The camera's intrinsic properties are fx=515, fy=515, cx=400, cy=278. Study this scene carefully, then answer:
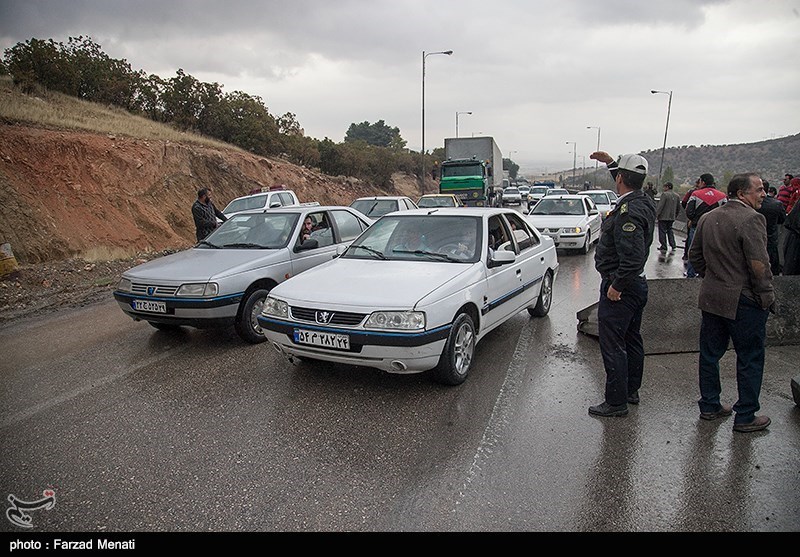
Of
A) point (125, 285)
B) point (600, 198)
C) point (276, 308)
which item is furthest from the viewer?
point (600, 198)

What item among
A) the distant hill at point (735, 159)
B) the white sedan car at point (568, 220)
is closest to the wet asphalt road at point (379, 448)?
the white sedan car at point (568, 220)

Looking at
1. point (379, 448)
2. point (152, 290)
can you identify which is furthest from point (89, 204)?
point (379, 448)

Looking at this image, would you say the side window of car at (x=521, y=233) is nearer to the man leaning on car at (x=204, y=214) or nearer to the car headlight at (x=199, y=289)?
the car headlight at (x=199, y=289)

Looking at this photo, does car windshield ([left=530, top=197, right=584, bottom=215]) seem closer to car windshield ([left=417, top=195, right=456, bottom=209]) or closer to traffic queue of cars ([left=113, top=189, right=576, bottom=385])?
car windshield ([left=417, top=195, right=456, bottom=209])

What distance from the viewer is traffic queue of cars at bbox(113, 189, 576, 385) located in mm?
4152

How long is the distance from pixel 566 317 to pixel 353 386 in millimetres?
3622

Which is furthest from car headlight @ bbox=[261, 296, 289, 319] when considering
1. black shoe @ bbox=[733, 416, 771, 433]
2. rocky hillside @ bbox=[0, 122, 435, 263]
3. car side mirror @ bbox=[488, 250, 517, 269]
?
rocky hillside @ bbox=[0, 122, 435, 263]

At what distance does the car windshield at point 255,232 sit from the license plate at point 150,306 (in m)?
1.33

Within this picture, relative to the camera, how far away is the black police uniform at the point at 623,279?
12.2 feet

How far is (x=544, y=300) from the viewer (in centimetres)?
693

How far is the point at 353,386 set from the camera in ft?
15.0

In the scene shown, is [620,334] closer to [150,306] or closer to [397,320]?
[397,320]

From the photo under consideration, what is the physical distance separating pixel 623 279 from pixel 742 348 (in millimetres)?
1015

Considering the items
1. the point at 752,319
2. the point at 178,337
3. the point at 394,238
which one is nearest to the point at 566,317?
the point at 394,238
